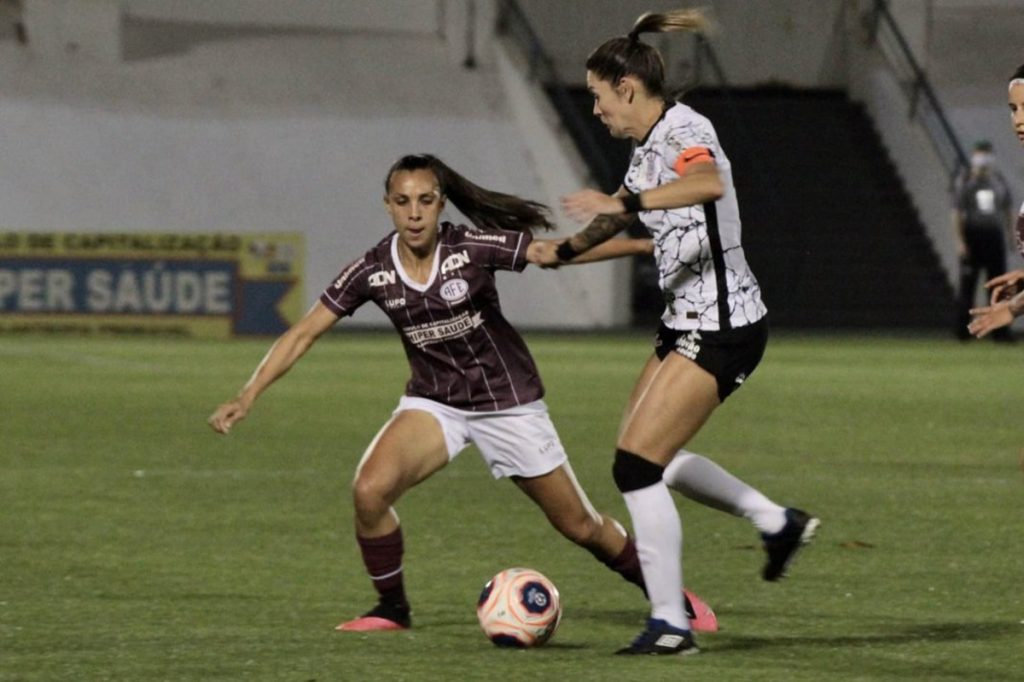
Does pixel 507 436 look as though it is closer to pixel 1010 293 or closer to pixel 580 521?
pixel 580 521

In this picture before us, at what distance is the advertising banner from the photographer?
28.0 meters

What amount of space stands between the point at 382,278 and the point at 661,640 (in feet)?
5.00

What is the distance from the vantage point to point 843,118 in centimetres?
3575

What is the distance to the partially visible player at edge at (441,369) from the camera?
729 cm

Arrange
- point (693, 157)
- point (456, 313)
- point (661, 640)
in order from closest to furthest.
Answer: point (693, 157)
point (661, 640)
point (456, 313)

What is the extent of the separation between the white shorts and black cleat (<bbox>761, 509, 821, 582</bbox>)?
2.48 feet

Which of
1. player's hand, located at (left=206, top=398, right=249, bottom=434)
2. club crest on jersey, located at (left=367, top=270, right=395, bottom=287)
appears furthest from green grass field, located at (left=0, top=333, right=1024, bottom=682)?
club crest on jersey, located at (left=367, top=270, right=395, bottom=287)

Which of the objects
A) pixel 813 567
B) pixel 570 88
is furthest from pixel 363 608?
pixel 570 88

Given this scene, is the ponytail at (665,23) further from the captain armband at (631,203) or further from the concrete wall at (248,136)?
the concrete wall at (248,136)

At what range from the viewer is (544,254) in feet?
23.3

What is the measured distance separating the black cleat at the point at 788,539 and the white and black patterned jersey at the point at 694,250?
2.60 feet

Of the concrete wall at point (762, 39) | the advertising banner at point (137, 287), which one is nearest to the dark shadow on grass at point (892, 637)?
the advertising banner at point (137, 287)

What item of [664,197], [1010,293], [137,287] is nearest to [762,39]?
[137,287]

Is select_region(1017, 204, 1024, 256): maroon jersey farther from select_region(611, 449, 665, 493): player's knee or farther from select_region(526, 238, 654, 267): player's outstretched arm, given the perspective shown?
select_region(611, 449, 665, 493): player's knee
